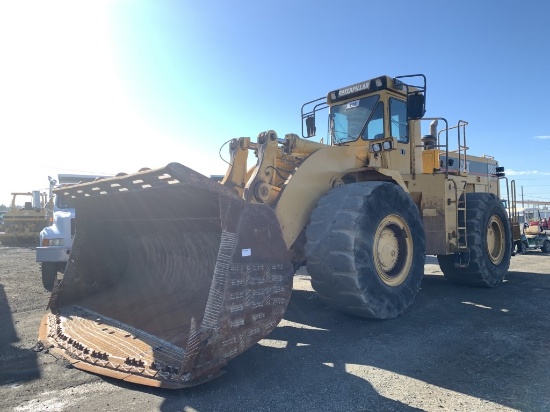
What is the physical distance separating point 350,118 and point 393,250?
97.8 inches

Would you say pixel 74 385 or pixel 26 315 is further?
pixel 26 315

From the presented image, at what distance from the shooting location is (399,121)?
268 inches

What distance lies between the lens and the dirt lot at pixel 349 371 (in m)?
3.07

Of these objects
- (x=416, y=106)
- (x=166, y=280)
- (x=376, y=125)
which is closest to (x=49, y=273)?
(x=166, y=280)

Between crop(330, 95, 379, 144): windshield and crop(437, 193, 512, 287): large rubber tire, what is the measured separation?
101 inches

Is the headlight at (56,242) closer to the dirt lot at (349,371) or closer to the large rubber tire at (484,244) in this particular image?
the dirt lot at (349,371)

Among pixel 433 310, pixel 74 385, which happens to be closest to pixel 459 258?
pixel 433 310

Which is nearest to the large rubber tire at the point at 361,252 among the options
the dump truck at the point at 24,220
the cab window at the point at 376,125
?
the cab window at the point at 376,125

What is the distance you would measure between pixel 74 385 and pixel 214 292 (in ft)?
4.55

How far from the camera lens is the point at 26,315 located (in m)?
6.14

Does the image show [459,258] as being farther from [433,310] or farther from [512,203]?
[512,203]

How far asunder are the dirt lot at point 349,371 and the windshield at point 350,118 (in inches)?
110

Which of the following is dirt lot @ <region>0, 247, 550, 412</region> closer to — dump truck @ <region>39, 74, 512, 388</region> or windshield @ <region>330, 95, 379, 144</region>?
dump truck @ <region>39, 74, 512, 388</region>

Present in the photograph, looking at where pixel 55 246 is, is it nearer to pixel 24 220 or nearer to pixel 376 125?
pixel 376 125
